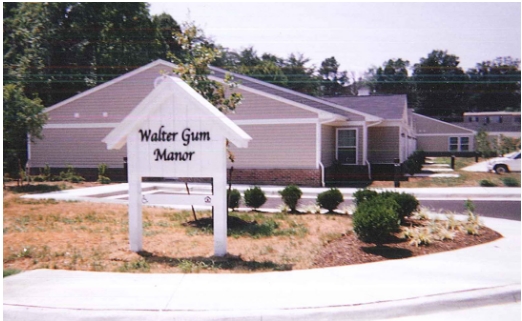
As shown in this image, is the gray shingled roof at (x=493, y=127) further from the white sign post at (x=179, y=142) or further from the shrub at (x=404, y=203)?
the white sign post at (x=179, y=142)

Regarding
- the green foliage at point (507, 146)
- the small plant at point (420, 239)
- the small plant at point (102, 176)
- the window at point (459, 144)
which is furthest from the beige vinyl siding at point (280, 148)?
the window at point (459, 144)

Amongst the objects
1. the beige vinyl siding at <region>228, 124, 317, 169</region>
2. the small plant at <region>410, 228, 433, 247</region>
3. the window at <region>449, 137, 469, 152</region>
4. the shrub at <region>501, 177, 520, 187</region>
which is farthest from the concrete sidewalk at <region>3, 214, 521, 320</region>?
the window at <region>449, 137, 469, 152</region>

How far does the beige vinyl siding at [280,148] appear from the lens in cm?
1964

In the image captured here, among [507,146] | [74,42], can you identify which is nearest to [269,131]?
[507,146]

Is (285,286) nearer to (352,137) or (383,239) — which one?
(383,239)

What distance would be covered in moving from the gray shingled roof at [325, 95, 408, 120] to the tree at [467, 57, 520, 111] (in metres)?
3.91

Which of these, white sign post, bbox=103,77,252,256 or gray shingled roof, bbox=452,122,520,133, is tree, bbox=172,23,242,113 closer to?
white sign post, bbox=103,77,252,256

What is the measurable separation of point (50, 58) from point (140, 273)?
3070 cm

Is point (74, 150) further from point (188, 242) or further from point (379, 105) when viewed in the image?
point (379, 105)

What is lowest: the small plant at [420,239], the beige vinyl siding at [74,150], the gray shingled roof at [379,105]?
the small plant at [420,239]

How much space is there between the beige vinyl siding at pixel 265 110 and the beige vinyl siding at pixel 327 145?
1.58 m

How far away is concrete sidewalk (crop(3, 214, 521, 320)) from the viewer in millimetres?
4980

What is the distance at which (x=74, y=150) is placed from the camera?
2269 centimetres

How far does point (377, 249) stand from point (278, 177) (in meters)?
12.3
